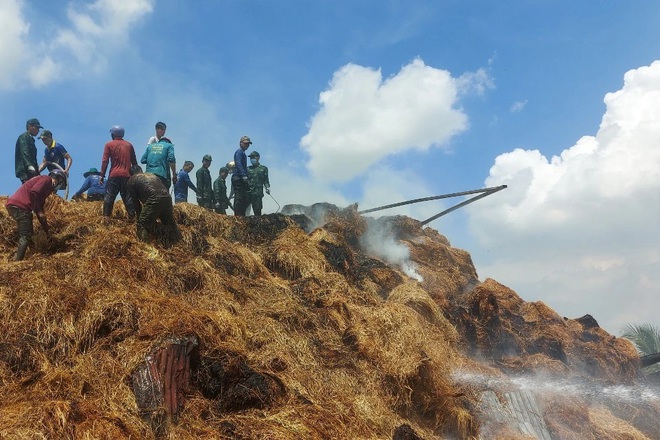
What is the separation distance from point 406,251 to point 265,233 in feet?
16.3

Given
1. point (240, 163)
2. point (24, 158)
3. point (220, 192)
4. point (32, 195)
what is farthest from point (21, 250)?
point (220, 192)

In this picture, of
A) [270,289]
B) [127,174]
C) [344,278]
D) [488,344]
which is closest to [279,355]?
[270,289]

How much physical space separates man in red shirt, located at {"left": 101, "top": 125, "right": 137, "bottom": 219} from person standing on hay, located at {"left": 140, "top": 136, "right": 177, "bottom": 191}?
1.23ft

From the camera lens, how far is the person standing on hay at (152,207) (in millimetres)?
7211

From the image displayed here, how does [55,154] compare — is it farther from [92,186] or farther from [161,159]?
[161,159]

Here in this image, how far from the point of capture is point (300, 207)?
13.9 metres

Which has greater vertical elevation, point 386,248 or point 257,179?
point 257,179

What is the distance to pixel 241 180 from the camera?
1129 centimetres

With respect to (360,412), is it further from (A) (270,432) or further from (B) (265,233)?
(B) (265,233)

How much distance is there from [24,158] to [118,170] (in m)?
1.87

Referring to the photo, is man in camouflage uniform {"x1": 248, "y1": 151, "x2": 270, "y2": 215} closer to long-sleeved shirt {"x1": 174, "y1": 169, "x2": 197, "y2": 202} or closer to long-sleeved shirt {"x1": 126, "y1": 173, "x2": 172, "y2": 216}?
long-sleeved shirt {"x1": 174, "y1": 169, "x2": 197, "y2": 202}

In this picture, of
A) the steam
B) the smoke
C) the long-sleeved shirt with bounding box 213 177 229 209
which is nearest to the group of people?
the long-sleeved shirt with bounding box 213 177 229 209

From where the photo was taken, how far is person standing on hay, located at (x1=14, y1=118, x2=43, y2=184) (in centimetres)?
838

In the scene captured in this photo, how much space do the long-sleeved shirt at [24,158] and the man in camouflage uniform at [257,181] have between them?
14.4 feet
